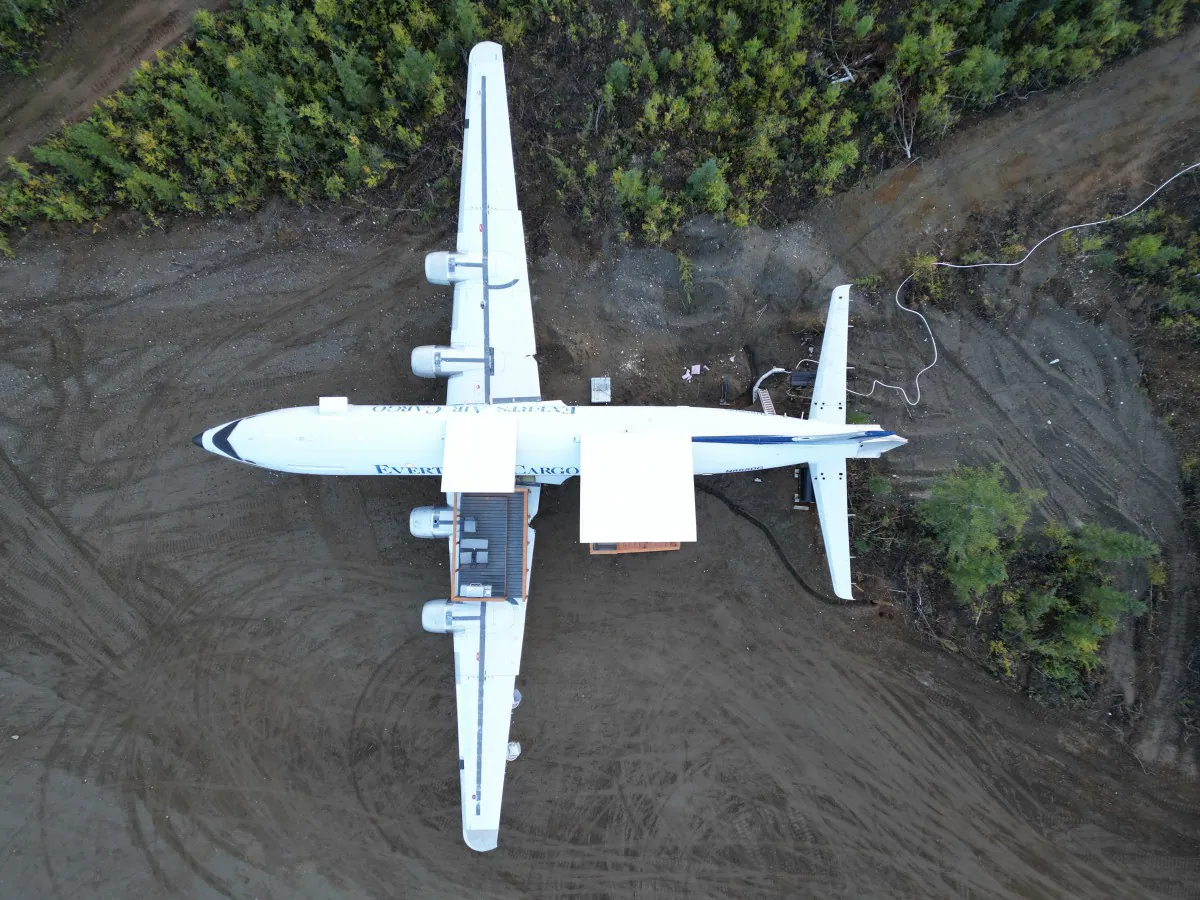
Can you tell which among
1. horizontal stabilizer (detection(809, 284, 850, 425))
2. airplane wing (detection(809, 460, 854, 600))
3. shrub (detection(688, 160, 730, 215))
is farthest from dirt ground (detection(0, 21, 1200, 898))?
horizontal stabilizer (detection(809, 284, 850, 425))

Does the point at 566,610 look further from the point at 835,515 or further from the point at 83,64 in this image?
the point at 83,64

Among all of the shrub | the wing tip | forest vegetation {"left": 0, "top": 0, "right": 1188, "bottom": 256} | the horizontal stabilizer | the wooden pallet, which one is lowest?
the wing tip

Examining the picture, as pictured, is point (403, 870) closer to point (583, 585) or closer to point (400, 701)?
point (400, 701)

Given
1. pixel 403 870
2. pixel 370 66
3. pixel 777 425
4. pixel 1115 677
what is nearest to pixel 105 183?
pixel 370 66

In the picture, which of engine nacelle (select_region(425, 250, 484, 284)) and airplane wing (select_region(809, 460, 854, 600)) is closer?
airplane wing (select_region(809, 460, 854, 600))

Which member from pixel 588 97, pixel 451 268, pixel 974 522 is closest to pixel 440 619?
pixel 451 268

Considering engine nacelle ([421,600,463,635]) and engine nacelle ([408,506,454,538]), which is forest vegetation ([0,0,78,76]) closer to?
engine nacelle ([408,506,454,538])
